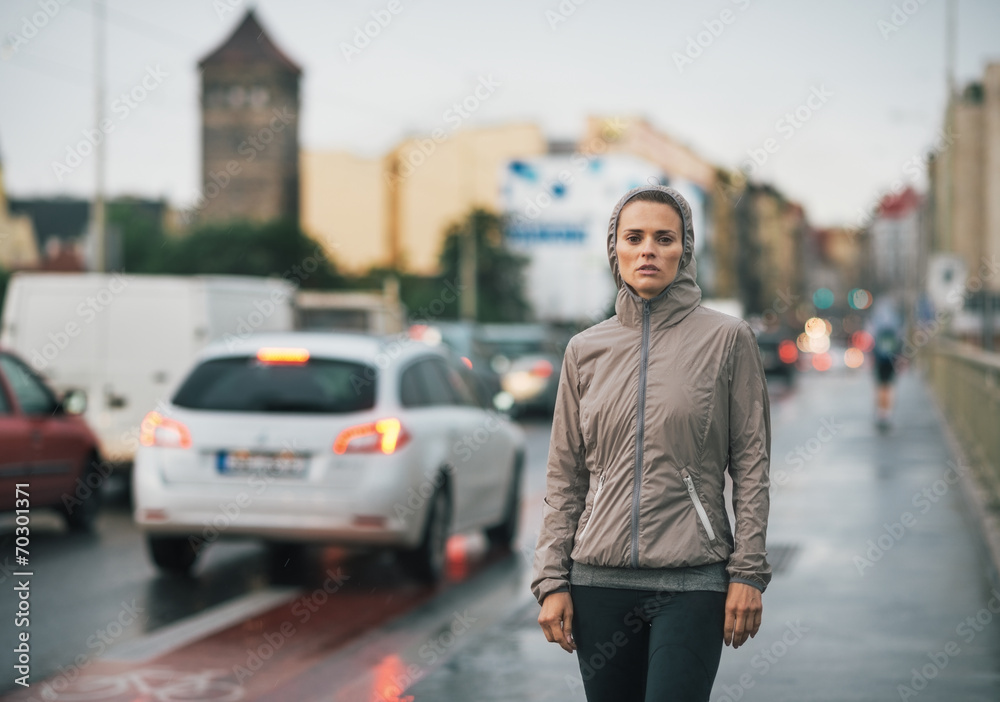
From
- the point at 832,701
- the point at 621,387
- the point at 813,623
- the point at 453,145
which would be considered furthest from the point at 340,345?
the point at 453,145

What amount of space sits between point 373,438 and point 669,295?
5.54m

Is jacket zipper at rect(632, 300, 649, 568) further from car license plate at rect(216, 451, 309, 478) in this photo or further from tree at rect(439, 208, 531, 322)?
tree at rect(439, 208, 531, 322)

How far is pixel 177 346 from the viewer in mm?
13766

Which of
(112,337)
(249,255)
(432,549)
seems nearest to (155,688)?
(432,549)

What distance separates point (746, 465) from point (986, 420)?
1057 cm

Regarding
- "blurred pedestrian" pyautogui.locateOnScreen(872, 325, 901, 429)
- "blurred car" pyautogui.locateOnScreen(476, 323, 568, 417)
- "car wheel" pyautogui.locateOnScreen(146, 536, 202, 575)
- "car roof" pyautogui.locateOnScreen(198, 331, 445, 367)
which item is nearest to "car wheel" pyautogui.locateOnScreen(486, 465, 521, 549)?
"car roof" pyautogui.locateOnScreen(198, 331, 445, 367)

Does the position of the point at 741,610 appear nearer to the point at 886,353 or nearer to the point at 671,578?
the point at 671,578

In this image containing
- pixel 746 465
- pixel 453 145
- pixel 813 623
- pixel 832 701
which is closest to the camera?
pixel 746 465

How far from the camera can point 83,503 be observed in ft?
Answer: 38.0

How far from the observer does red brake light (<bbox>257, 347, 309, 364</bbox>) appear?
356 inches

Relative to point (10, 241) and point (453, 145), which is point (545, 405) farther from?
point (10, 241)
